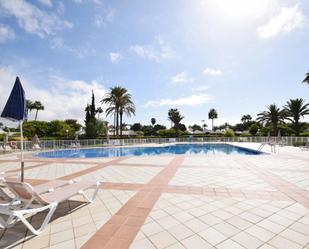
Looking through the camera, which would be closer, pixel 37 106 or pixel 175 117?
pixel 175 117

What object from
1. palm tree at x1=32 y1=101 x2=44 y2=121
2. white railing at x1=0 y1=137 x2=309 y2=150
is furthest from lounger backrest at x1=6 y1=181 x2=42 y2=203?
palm tree at x1=32 y1=101 x2=44 y2=121

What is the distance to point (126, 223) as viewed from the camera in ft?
10.1

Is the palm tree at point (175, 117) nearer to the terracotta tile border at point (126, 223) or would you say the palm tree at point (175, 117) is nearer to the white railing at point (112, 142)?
the white railing at point (112, 142)

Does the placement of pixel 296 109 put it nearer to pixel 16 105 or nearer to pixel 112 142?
pixel 112 142

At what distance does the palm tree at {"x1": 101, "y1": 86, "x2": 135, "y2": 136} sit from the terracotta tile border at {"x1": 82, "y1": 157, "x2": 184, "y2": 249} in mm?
26321

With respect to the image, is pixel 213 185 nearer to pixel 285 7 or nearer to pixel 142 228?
pixel 142 228

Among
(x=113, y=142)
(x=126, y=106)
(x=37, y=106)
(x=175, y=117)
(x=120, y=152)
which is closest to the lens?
(x=120, y=152)

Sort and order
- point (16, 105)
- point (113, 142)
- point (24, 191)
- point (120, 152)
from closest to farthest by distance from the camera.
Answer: point (24, 191)
point (16, 105)
point (120, 152)
point (113, 142)

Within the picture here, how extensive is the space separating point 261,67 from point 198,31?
19.0ft

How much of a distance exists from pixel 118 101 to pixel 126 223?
27988mm

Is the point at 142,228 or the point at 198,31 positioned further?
the point at 198,31

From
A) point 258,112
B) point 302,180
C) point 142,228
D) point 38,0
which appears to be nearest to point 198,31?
point 38,0

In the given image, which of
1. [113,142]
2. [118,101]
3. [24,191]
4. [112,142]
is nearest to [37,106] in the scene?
[118,101]

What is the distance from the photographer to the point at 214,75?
1570 cm
